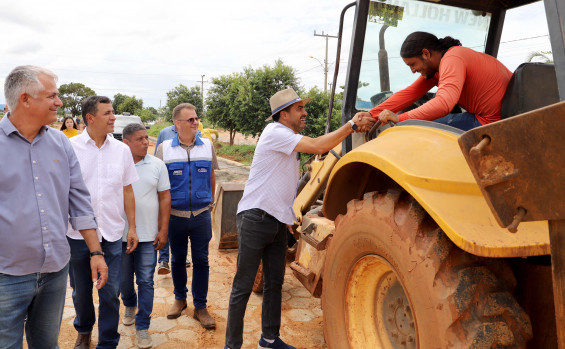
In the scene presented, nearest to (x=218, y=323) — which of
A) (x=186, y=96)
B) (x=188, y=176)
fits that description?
(x=188, y=176)

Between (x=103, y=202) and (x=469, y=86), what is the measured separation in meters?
2.49

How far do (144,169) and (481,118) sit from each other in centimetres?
260

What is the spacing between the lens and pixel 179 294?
4.05 metres

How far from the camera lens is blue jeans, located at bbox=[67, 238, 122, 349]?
3.00 meters

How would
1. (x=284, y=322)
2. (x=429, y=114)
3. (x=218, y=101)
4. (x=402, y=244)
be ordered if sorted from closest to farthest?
(x=402, y=244) → (x=429, y=114) → (x=284, y=322) → (x=218, y=101)

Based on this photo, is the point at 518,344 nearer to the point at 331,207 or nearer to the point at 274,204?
the point at 331,207

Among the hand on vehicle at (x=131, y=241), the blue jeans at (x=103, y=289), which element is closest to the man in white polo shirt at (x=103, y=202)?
the blue jeans at (x=103, y=289)

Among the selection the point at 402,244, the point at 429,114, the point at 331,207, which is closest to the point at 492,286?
the point at 402,244

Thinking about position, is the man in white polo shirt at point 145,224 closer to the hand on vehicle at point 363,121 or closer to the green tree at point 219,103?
the hand on vehicle at point 363,121

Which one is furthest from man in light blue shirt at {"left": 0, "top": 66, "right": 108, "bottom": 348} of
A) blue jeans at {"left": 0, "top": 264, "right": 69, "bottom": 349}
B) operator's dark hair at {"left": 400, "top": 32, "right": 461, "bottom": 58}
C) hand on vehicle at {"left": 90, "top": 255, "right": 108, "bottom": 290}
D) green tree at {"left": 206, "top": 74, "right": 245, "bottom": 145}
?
green tree at {"left": 206, "top": 74, "right": 245, "bottom": 145}

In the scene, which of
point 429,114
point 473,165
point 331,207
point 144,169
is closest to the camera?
point 473,165

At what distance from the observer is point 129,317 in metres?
→ 3.81

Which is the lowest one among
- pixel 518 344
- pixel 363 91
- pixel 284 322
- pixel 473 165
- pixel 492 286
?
pixel 284 322

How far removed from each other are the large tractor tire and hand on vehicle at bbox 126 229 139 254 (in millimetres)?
1627
